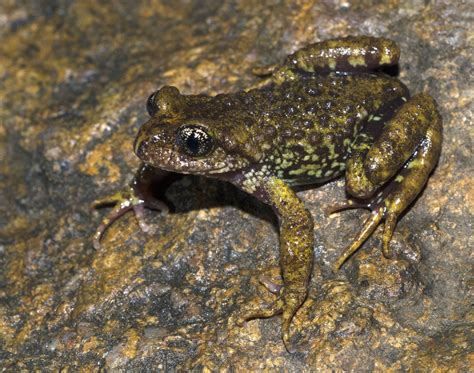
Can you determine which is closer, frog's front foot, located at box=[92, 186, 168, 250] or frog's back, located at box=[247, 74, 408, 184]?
frog's back, located at box=[247, 74, 408, 184]

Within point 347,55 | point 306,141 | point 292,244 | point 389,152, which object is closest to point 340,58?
point 347,55

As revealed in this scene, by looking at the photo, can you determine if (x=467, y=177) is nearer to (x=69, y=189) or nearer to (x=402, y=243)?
(x=402, y=243)

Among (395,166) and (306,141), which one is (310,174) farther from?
(395,166)

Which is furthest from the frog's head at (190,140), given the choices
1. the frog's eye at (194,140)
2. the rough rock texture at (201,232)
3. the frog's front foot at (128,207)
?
the frog's front foot at (128,207)

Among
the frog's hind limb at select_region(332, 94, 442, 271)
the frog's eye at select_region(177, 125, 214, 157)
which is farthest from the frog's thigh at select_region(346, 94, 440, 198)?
the frog's eye at select_region(177, 125, 214, 157)

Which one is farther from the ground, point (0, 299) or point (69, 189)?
point (69, 189)

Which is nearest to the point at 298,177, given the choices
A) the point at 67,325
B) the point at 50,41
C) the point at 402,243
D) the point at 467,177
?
the point at 402,243

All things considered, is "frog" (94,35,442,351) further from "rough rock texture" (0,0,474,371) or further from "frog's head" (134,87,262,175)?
"rough rock texture" (0,0,474,371)
